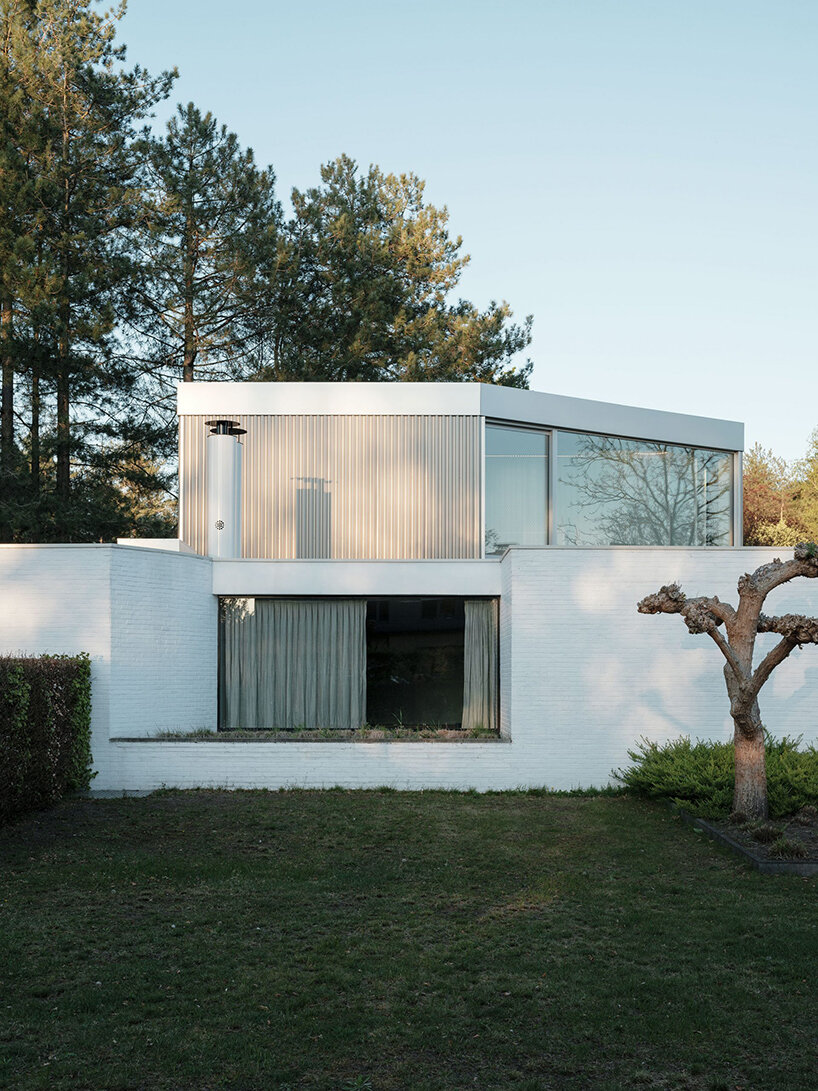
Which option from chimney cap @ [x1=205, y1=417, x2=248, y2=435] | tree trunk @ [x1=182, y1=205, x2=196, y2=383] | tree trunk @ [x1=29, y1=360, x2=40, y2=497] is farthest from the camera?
tree trunk @ [x1=182, y1=205, x2=196, y2=383]

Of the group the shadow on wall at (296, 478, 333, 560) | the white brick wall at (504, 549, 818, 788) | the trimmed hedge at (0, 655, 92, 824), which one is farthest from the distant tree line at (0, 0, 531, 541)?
the white brick wall at (504, 549, 818, 788)

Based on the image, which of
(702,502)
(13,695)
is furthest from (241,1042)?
(702,502)

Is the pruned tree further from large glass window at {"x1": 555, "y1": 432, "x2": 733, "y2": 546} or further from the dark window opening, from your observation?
large glass window at {"x1": 555, "y1": 432, "x2": 733, "y2": 546}

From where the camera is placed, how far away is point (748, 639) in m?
9.77

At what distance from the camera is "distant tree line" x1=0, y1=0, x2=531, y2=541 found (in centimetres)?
2180

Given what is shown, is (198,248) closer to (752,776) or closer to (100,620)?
(100,620)

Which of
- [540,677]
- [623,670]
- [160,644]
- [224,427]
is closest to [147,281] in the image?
[224,427]

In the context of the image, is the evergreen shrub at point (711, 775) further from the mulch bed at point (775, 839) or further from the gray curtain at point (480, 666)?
the gray curtain at point (480, 666)

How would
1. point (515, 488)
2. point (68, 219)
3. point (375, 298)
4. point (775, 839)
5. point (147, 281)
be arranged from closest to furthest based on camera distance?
point (775, 839)
point (515, 488)
point (68, 219)
point (147, 281)
point (375, 298)

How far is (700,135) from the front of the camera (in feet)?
55.4

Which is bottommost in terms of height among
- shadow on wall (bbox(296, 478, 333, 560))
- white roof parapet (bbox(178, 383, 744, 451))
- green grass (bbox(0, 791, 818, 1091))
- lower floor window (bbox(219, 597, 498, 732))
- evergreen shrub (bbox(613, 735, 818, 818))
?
green grass (bbox(0, 791, 818, 1091))

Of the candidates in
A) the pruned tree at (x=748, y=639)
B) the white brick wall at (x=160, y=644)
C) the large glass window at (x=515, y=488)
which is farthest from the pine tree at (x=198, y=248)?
the pruned tree at (x=748, y=639)

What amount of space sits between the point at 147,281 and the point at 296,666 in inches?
525

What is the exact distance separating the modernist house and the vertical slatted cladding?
4cm
